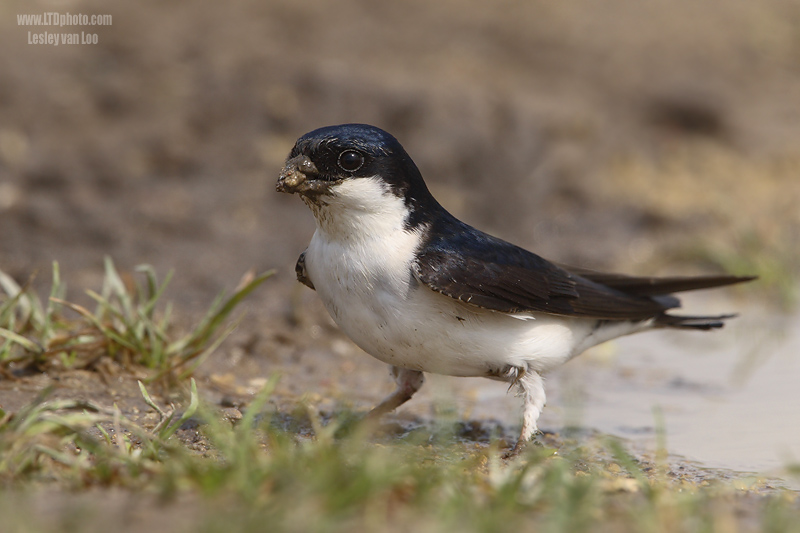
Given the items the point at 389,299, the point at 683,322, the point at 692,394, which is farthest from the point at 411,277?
the point at 692,394

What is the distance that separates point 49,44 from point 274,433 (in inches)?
232

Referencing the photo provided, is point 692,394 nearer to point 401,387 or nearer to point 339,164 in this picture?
point 401,387

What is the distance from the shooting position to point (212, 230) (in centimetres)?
677

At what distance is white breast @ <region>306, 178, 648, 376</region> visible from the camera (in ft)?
11.9

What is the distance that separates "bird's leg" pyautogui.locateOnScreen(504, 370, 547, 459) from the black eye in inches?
46.4

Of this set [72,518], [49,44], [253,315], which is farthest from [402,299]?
[49,44]

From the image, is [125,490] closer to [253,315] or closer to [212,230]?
[253,315]

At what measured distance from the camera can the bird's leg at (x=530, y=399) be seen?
392cm

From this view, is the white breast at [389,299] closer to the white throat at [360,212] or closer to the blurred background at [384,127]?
the white throat at [360,212]

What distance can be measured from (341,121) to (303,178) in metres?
3.84

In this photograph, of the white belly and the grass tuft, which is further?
the grass tuft

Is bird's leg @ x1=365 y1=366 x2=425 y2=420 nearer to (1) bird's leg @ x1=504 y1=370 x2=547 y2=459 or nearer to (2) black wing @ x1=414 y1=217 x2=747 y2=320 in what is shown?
(1) bird's leg @ x1=504 y1=370 x2=547 y2=459

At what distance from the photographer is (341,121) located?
291 inches

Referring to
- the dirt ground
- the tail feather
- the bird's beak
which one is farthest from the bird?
the dirt ground
